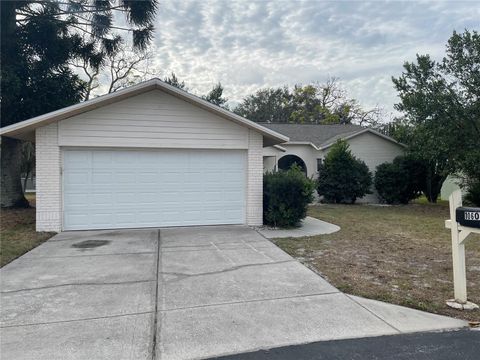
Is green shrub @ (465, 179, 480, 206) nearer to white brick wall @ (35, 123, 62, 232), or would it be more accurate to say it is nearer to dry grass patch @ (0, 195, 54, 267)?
white brick wall @ (35, 123, 62, 232)

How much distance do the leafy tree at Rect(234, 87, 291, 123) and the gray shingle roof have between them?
19993mm

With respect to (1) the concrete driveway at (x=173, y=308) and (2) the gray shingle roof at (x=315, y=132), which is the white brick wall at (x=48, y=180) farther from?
(2) the gray shingle roof at (x=315, y=132)

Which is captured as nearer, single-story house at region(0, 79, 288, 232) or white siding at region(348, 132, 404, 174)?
single-story house at region(0, 79, 288, 232)

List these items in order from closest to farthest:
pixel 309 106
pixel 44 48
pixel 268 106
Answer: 1. pixel 44 48
2. pixel 309 106
3. pixel 268 106

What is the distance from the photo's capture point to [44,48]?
12.6m

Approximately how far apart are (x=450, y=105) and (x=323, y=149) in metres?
6.75

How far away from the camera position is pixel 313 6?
1055 centimetres

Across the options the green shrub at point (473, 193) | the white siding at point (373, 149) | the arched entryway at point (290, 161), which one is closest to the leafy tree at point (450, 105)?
the green shrub at point (473, 193)

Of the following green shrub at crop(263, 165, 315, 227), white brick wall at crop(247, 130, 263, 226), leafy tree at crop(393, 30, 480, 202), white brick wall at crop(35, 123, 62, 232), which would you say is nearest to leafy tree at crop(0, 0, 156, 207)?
white brick wall at crop(35, 123, 62, 232)

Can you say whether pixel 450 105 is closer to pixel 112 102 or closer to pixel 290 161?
pixel 290 161

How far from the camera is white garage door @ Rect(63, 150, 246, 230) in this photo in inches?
367

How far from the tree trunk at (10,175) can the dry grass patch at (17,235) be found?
3.45 ft

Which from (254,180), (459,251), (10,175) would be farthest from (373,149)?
(10,175)

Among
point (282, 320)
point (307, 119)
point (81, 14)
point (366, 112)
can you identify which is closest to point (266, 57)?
point (81, 14)
